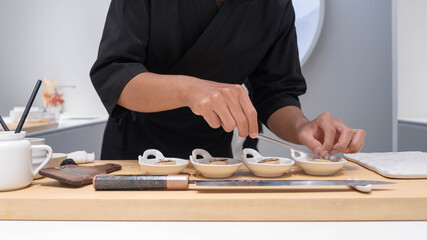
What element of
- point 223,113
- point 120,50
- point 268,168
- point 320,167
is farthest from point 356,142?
point 120,50

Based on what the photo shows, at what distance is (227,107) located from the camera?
0.77 meters

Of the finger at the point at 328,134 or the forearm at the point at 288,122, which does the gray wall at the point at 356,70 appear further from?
the finger at the point at 328,134

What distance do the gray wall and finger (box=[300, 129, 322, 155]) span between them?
128cm

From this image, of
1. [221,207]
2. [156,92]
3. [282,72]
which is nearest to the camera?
[221,207]

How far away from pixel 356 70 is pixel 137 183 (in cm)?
190

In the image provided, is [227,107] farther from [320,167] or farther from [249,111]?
[320,167]

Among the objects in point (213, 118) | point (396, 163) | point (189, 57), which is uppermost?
point (189, 57)

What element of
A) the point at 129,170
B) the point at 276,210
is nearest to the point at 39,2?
the point at 129,170

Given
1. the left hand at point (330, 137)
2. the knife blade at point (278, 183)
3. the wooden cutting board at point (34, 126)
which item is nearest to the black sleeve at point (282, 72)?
the left hand at point (330, 137)

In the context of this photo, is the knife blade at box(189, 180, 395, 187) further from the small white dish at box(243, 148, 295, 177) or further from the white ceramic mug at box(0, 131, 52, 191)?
the white ceramic mug at box(0, 131, 52, 191)

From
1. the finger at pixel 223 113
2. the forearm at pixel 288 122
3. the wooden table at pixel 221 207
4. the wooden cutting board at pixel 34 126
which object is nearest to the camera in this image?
the wooden table at pixel 221 207

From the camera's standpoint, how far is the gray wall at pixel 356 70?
220 centimetres

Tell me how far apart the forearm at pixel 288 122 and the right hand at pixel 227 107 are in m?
0.36
